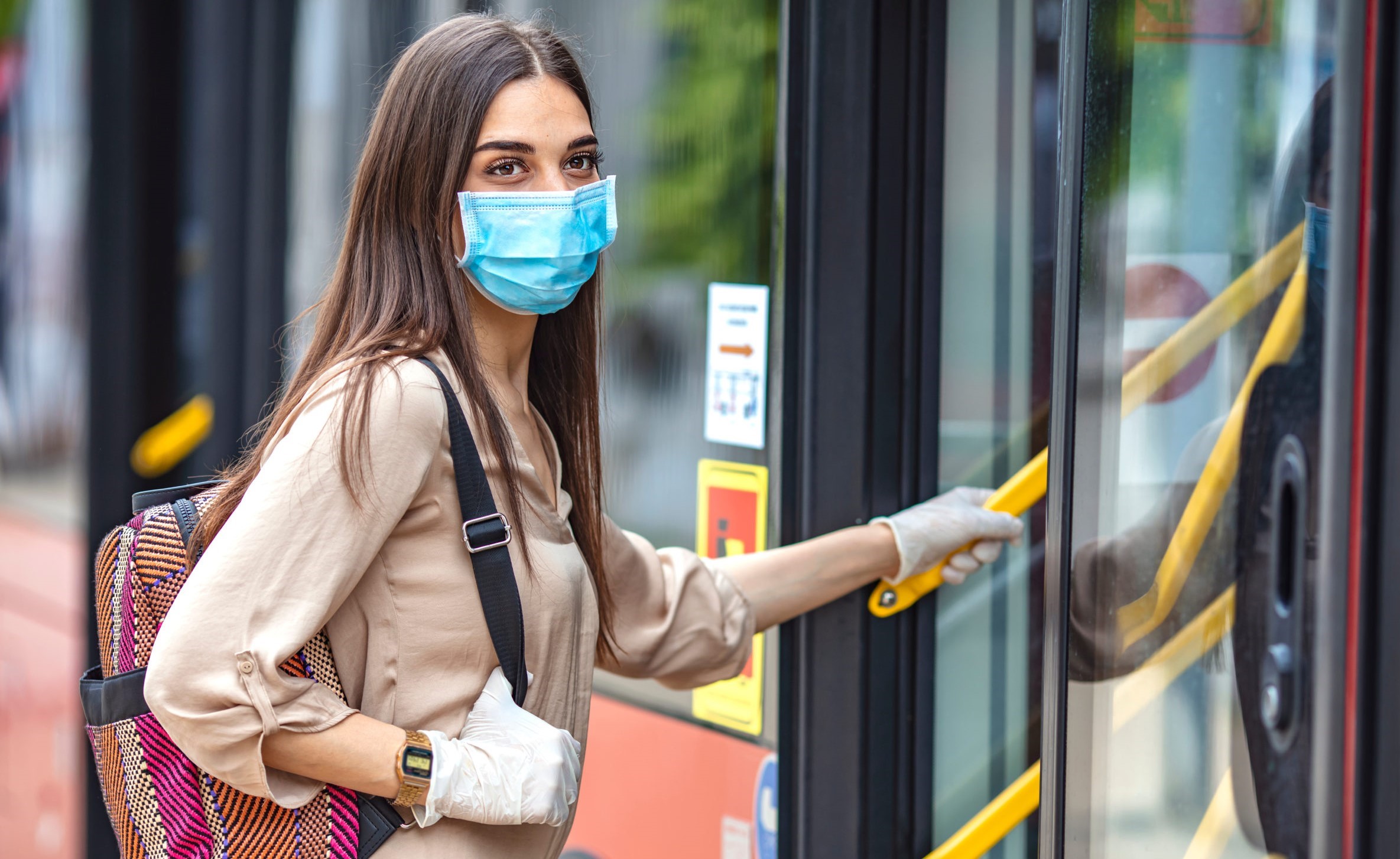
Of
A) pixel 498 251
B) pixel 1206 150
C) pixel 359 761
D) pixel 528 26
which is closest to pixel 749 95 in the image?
pixel 528 26

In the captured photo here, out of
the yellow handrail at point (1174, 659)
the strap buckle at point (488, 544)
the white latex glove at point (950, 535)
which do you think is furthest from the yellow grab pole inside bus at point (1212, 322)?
the strap buckle at point (488, 544)

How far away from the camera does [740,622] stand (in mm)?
1993

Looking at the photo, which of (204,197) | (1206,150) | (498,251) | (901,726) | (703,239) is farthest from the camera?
(204,197)

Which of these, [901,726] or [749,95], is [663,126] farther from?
[901,726]

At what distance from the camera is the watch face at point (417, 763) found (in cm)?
141

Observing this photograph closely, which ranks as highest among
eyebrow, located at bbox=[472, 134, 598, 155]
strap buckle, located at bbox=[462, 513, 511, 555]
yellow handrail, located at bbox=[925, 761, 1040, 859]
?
eyebrow, located at bbox=[472, 134, 598, 155]

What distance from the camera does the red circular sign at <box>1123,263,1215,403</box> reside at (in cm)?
140

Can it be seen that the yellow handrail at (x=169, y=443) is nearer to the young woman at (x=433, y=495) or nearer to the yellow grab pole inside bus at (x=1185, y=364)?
the young woman at (x=433, y=495)

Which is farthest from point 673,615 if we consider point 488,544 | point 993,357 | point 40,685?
point 40,685

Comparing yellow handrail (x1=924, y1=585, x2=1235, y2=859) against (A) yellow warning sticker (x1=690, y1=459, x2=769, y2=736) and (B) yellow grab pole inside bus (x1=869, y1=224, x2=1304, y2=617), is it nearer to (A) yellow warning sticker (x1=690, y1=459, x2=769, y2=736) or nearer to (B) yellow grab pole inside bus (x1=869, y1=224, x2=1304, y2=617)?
(B) yellow grab pole inside bus (x1=869, y1=224, x2=1304, y2=617)

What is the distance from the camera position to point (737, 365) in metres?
2.29

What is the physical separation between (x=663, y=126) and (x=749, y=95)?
0.23m

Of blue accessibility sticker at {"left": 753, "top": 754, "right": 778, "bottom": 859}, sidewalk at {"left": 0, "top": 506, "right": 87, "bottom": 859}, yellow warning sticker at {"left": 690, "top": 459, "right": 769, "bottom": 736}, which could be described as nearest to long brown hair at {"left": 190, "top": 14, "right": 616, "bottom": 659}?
yellow warning sticker at {"left": 690, "top": 459, "right": 769, "bottom": 736}

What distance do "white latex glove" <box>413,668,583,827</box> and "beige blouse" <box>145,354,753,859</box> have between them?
3cm
